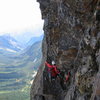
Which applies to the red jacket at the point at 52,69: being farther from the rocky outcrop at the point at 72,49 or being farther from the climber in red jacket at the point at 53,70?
the rocky outcrop at the point at 72,49

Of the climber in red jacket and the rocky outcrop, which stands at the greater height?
the rocky outcrop

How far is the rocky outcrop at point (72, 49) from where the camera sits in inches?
774

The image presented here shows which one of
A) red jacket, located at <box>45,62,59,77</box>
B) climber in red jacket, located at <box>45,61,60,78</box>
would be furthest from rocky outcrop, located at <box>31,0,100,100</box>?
red jacket, located at <box>45,62,59,77</box>

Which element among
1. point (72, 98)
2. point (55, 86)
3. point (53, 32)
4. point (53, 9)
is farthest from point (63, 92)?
point (53, 9)

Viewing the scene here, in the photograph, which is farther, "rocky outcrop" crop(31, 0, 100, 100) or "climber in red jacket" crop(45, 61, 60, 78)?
"climber in red jacket" crop(45, 61, 60, 78)

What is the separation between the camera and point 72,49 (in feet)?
84.4

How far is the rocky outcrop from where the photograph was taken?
1966 centimetres

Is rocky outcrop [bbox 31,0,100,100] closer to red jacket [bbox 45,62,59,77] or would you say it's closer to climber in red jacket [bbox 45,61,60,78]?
climber in red jacket [bbox 45,61,60,78]

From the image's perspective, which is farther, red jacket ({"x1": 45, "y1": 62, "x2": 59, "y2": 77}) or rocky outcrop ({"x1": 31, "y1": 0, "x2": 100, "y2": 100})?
red jacket ({"x1": 45, "y1": 62, "x2": 59, "y2": 77})

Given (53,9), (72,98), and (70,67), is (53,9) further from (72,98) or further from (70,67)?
(72,98)

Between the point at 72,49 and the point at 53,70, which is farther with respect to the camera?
the point at 53,70

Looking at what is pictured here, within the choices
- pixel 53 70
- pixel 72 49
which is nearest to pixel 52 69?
pixel 53 70

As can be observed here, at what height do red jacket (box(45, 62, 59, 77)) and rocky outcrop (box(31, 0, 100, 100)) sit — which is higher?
rocky outcrop (box(31, 0, 100, 100))

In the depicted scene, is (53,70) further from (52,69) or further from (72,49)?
(72,49)
